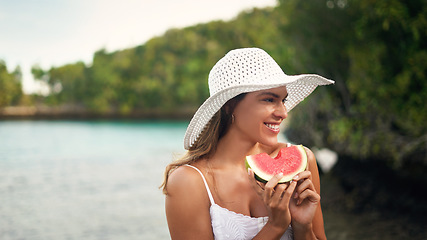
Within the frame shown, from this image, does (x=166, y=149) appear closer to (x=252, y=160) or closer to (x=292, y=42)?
(x=292, y=42)

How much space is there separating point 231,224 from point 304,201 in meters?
0.39

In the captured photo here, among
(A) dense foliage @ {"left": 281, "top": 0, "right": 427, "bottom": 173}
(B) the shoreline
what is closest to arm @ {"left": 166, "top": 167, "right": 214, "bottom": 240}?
(A) dense foliage @ {"left": 281, "top": 0, "right": 427, "bottom": 173}

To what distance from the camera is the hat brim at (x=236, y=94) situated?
215 centimetres

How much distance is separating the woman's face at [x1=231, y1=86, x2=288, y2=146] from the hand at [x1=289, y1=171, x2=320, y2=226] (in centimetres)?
27

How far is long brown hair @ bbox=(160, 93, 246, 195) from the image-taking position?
2.39 m

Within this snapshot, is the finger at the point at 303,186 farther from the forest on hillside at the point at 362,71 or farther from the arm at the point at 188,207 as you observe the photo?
the forest on hillside at the point at 362,71

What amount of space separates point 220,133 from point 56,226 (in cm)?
1444

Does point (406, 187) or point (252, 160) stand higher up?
point (252, 160)

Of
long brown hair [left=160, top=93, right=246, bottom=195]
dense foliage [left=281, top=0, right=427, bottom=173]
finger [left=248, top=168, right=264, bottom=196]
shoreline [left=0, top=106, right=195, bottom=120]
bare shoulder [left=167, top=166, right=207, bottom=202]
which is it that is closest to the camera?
finger [left=248, top=168, right=264, bottom=196]

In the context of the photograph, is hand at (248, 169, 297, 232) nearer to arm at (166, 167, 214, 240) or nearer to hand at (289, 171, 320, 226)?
hand at (289, 171, 320, 226)

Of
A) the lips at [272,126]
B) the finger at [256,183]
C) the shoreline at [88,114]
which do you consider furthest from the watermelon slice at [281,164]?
the shoreline at [88,114]

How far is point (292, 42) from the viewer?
1620cm

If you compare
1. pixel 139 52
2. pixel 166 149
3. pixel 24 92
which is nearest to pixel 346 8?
pixel 166 149

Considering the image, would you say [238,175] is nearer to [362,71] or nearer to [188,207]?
[188,207]
